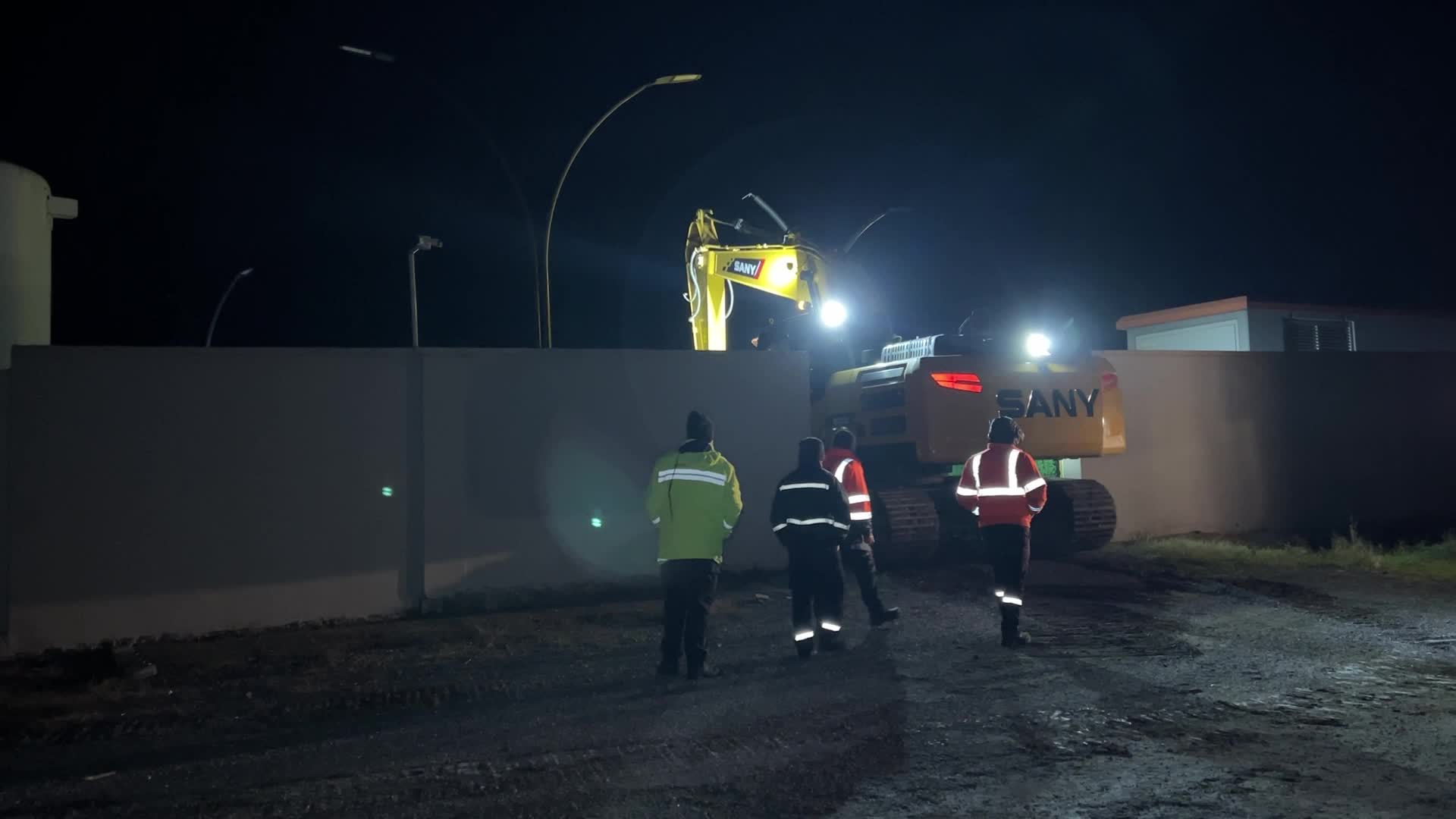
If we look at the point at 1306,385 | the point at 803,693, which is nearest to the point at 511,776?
the point at 803,693

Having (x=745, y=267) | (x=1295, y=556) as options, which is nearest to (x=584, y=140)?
(x=745, y=267)

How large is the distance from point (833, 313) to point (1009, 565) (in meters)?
6.54

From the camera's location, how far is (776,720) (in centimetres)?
669

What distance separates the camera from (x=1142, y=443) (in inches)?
642

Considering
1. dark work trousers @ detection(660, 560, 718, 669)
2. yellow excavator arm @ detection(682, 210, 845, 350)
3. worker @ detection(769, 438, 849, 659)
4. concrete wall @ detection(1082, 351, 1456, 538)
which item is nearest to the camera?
dark work trousers @ detection(660, 560, 718, 669)

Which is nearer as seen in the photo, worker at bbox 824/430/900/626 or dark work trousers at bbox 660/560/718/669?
dark work trousers at bbox 660/560/718/669

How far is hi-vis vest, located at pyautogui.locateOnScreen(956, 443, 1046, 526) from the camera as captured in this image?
8992 millimetres

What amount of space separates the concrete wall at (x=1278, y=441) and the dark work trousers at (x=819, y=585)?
810 cm

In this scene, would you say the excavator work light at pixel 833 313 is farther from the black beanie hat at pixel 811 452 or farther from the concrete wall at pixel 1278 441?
the black beanie hat at pixel 811 452

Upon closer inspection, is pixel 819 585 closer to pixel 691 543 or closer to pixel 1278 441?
pixel 691 543

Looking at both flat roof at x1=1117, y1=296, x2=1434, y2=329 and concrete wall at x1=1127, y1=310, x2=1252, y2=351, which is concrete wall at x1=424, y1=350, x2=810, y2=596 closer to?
concrete wall at x1=1127, y1=310, x2=1252, y2=351

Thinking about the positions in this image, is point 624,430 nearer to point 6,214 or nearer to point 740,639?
point 740,639

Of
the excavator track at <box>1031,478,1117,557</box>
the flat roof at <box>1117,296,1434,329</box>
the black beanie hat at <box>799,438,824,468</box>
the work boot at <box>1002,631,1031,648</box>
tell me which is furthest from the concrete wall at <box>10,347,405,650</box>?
the flat roof at <box>1117,296,1434,329</box>

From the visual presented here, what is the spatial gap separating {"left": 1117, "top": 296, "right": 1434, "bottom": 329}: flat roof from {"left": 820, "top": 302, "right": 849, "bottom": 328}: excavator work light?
1273 cm
